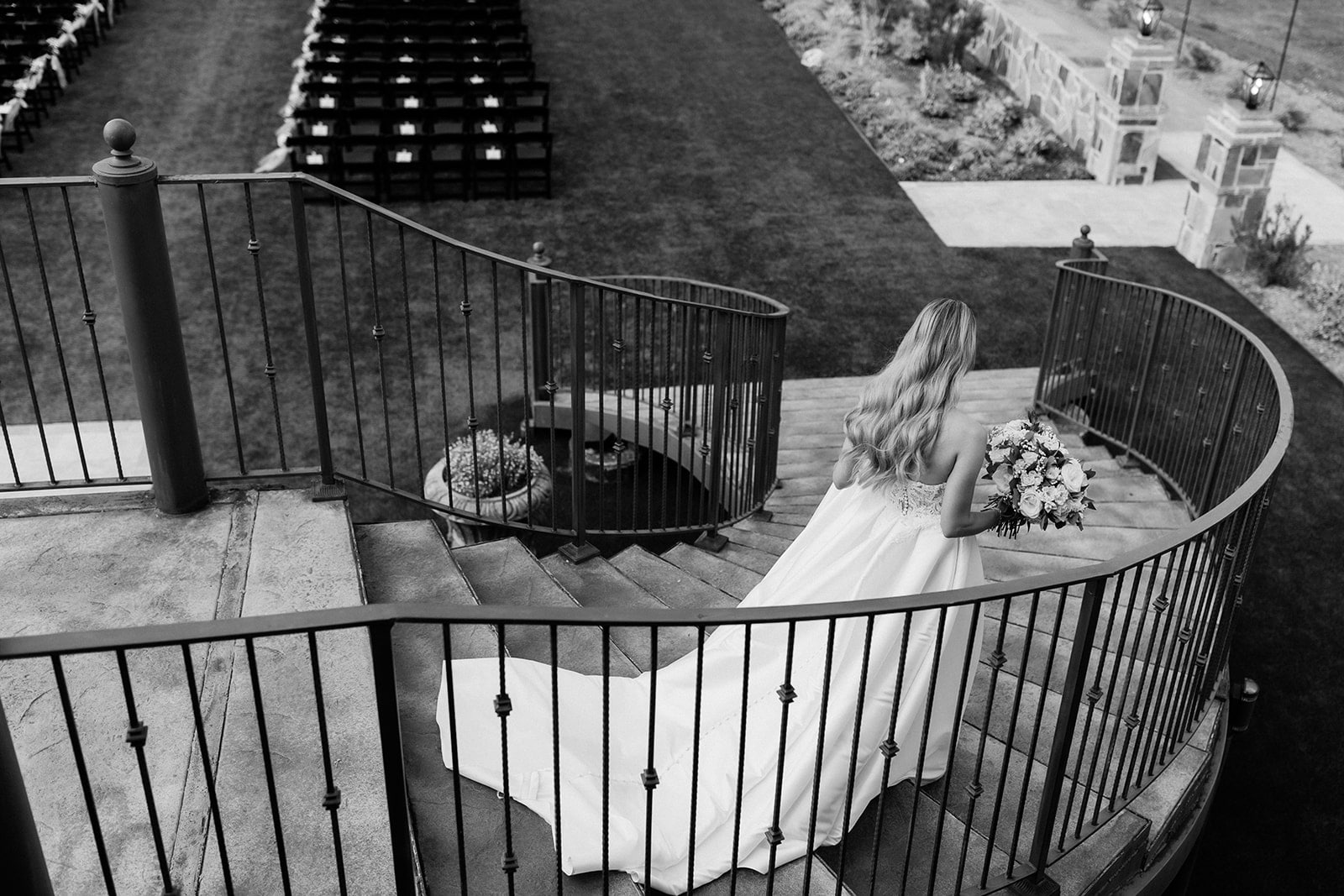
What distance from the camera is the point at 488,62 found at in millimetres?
13078

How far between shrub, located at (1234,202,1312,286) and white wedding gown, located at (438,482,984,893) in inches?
324

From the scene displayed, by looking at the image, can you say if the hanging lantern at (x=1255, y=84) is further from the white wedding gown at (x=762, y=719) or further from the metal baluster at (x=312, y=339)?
the metal baluster at (x=312, y=339)

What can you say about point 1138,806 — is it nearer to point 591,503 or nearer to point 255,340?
point 591,503

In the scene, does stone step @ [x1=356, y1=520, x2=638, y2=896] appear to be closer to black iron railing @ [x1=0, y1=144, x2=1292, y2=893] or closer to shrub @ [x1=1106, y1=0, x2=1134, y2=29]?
black iron railing @ [x1=0, y1=144, x2=1292, y2=893]

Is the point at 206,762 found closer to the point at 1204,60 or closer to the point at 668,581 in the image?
the point at 668,581

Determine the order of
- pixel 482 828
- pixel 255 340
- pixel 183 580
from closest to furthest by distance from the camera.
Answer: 1. pixel 482 828
2. pixel 183 580
3. pixel 255 340

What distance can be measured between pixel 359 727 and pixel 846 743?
1359 millimetres

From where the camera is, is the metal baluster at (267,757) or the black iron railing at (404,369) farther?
the black iron railing at (404,369)

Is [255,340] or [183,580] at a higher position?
[183,580]

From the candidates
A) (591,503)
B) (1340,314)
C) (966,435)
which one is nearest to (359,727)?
(966,435)

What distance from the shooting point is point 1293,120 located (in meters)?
14.3

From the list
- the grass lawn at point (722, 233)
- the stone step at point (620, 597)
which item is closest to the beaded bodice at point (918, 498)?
the stone step at point (620, 597)

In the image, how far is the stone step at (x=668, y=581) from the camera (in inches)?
199

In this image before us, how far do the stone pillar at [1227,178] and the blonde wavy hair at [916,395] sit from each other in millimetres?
8511
